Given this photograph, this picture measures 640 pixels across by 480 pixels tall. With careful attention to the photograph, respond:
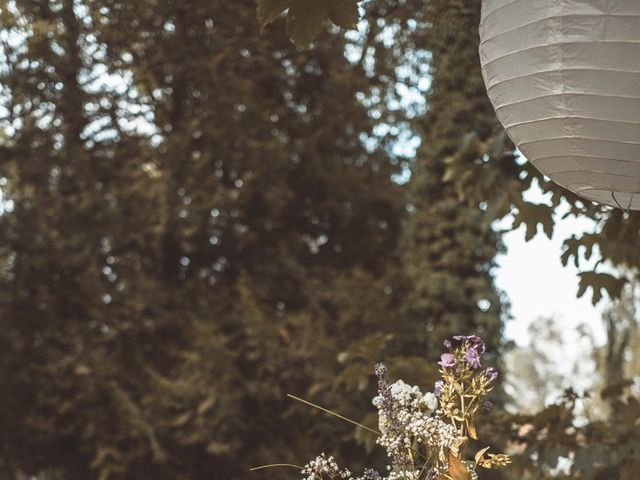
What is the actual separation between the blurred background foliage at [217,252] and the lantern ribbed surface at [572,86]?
85.6 inches

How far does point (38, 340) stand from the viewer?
14.8ft

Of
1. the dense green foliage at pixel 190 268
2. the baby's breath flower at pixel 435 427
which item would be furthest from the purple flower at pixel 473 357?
the dense green foliage at pixel 190 268

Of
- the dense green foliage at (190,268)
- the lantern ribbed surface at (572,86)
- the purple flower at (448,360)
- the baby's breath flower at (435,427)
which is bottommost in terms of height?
the baby's breath flower at (435,427)

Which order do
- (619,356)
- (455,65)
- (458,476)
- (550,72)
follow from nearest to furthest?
(458,476) < (550,72) < (455,65) < (619,356)

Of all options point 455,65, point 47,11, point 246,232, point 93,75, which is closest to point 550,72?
point 455,65

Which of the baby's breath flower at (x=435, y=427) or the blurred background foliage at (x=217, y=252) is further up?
the blurred background foliage at (x=217, y=252)

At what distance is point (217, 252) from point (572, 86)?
345cm

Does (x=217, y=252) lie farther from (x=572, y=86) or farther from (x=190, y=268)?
(x=572, y=86)

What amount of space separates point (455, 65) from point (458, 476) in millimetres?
1615

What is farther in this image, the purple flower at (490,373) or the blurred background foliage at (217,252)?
the blurred background foliage at (217,252)

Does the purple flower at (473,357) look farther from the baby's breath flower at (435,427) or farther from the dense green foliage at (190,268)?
the dense green foliage at (190,268)

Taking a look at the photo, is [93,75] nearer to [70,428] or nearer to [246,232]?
[246,232]

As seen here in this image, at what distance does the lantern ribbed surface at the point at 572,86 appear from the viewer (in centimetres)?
128

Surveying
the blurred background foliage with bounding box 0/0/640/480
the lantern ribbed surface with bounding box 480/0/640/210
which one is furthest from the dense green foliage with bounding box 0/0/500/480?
the lantern ribbed surface with bounding box 480/0/640/210
